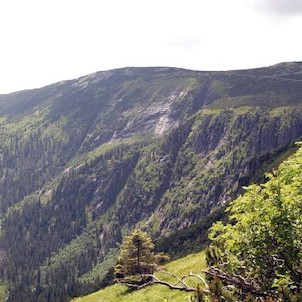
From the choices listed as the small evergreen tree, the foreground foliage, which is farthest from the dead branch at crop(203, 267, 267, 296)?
the small evergreen tree

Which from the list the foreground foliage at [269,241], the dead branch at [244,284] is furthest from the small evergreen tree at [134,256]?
the dead branch at [244,284]

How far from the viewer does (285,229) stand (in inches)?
610

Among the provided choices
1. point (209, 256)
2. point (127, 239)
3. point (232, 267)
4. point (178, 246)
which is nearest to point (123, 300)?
point (127, 239)

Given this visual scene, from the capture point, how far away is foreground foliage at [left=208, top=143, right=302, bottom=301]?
14750 mm

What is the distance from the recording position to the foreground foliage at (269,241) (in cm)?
1475

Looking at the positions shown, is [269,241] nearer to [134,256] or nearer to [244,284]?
[244,284]

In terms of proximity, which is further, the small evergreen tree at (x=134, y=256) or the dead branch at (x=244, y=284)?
the small evergreen tree at (x=134, y=256)

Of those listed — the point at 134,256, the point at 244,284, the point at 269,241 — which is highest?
the point at 269,241

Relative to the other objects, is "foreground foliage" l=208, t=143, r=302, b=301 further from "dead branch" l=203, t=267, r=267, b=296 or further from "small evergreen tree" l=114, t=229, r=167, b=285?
"small evergreen tree" l=114, t=229, r=167, b=285

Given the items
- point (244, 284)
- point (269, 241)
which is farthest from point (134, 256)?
point (244, 284)

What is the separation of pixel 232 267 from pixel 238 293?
2.51m

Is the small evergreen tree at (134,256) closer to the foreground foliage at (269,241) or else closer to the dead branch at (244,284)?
the foreground foliage at (269,241)

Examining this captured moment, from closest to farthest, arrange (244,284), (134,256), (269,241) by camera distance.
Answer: (244,284)
(269,241)
(134,256)

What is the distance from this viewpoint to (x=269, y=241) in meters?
15.8
